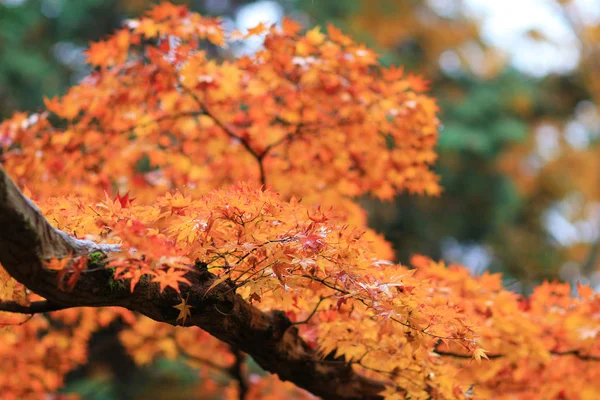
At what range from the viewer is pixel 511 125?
9008 millimetres

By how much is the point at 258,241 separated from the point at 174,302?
341mm

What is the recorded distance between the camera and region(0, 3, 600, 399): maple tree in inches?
72.9

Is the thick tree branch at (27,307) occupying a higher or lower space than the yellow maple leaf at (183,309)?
lower

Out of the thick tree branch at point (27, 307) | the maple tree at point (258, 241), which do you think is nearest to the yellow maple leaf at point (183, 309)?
the maple tree at point (258, 241)

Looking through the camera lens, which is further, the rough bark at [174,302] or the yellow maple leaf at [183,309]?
the yellow maple leaf at [183,309]

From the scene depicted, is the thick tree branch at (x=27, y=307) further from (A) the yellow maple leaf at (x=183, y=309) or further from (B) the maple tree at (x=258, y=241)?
(A) the yellow maple leaf at (x=183, y=309)

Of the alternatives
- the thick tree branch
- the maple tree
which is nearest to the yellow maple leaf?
the maple tree

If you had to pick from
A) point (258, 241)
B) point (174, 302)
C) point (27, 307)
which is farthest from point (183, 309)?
point (27, 307)

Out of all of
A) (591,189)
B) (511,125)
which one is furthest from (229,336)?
(591,189)

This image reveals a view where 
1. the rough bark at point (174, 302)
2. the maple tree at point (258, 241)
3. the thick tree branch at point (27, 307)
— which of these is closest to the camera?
the rough bark at point (174, 302)

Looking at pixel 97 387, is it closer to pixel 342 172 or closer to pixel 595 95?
pixel 342 172

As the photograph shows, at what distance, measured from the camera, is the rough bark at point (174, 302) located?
1599 mm

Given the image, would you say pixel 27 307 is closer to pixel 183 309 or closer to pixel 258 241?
pixel 183 309

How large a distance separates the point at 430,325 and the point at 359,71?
1.75 metres
